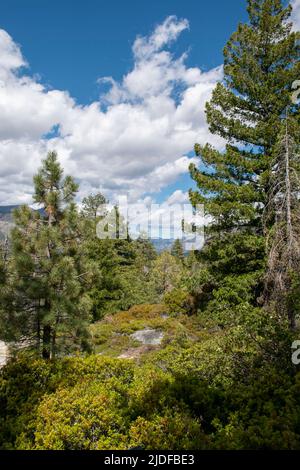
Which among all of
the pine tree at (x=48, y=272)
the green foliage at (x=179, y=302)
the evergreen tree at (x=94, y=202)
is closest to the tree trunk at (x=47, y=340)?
the pine tree at (x=48, y=272)

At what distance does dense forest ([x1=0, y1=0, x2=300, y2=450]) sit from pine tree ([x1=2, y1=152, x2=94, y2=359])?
3 centimetres

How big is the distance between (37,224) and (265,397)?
653 cm

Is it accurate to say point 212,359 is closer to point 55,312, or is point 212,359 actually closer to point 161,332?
point 55,312

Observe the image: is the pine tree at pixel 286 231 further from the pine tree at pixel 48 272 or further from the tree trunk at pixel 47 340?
the tree trunk at pixel 47 340

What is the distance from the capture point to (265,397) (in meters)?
3.73

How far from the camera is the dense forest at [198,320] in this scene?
11.7ft

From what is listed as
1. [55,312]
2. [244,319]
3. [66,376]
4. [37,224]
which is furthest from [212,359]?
[37,224]

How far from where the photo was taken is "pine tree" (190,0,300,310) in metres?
10.9

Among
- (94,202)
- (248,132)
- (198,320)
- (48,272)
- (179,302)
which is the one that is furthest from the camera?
(94,202)

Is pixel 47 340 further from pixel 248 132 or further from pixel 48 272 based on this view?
pixel 248 132

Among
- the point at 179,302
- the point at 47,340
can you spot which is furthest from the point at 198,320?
the point at 47,340

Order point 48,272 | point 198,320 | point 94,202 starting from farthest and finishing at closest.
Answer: point 94,202 → point 198,320 → point 48,272

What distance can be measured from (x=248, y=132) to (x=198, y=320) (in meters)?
8.92

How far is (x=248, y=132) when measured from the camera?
36.7ft
